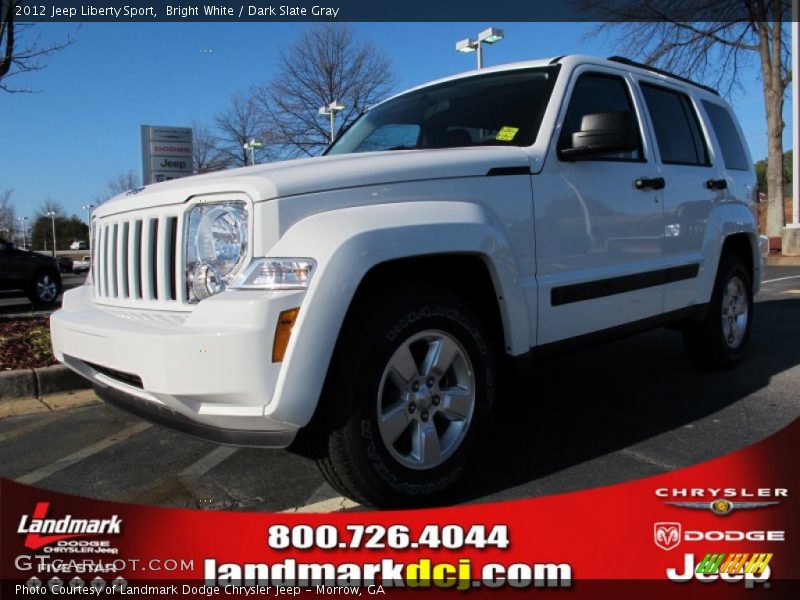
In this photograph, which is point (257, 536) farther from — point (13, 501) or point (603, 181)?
point (603, 181)

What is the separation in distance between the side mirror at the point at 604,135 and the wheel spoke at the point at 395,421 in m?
1.50

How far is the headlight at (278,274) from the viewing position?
2135mm

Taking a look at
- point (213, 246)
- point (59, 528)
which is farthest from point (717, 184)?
point (59, 528)

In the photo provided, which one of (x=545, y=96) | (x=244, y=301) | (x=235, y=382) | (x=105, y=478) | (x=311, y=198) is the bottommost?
(x=105, y=478)

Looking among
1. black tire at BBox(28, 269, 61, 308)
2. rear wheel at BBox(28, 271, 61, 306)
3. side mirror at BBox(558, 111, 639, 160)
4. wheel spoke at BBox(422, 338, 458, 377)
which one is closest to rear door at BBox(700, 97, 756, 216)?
side mirror at BBox(558, 111, 639, 160)

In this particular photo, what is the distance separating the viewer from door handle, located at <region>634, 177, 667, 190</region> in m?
3.49

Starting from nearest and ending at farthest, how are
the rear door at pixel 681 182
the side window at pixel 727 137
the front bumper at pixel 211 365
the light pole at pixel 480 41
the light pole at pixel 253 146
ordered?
the front bumper at pixel 211 365 → the rear door at pixel 681 182 → the side window at pixel 727 137 → the light pole at pixel 480 41 → the light pole at pixel 253 146

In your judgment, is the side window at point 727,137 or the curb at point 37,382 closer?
the curb at point 37,382

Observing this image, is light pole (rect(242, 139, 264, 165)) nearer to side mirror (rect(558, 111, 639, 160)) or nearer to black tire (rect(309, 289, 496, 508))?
side mirror (rect(558, 111, 639, 160))

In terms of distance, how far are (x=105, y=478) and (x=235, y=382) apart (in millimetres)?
1396

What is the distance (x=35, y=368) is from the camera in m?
4.55

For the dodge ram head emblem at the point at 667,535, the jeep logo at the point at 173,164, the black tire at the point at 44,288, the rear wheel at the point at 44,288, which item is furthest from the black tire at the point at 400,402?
the rear wheel at the point at 44,288

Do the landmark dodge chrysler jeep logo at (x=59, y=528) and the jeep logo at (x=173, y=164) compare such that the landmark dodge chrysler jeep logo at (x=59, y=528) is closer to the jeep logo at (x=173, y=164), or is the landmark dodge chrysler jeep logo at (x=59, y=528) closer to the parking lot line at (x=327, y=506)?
the parking lot line at (x=327, y=506)

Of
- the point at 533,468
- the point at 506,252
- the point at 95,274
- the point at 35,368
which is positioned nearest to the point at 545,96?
the point at 506,252
